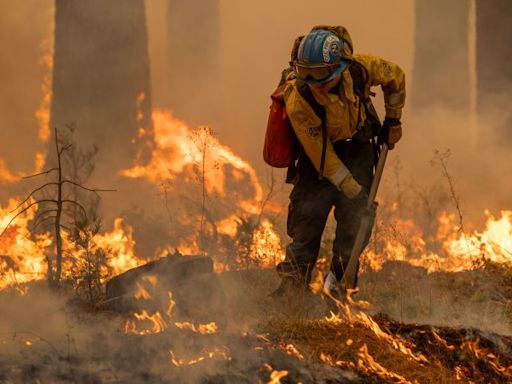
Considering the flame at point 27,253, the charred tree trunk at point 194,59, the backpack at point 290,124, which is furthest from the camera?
the charred tree trunk at point 194,59

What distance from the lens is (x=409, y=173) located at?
447 inches

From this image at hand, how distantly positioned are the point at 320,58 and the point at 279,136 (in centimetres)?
61

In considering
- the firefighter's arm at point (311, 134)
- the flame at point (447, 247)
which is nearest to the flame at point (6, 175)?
the flame at point (447, 247)

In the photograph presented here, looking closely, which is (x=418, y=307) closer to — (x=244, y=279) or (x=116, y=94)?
(x=244, y=279)

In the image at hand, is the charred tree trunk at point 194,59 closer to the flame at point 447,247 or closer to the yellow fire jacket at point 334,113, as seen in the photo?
the flame at point 447,247

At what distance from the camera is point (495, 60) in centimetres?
1132

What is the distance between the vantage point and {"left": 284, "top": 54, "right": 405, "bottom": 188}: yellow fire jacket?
4.77 metres

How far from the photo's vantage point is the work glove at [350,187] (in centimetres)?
494

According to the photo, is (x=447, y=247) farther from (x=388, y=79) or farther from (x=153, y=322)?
(x=153, y=322)

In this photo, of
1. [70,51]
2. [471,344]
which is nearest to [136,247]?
[70,51]

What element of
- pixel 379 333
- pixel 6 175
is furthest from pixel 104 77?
pixel 379 333

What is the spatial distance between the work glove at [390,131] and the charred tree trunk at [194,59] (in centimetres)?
674

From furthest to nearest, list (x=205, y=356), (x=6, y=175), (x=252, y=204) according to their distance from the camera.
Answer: (x=252, y=204) < (x=6, y=175) < (x=205, y=356)

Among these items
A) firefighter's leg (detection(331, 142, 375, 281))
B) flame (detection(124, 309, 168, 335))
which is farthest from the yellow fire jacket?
flame (detection(124, 309, 168, 335))
